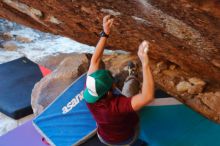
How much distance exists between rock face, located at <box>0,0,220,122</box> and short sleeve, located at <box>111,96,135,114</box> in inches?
19.3

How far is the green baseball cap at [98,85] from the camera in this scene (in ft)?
7.26

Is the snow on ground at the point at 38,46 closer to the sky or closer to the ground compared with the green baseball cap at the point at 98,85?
closer to the ground

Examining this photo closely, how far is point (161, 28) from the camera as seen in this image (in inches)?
86.8

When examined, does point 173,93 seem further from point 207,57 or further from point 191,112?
point 207,57

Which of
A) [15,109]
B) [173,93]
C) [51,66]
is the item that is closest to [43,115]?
[15,109]

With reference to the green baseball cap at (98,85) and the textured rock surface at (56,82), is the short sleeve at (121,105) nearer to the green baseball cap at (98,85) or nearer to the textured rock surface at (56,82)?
the green baseball cap at (98,85)

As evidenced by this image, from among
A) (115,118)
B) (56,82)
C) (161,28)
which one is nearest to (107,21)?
(161,28)

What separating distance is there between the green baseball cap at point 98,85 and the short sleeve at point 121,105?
0.32 feet

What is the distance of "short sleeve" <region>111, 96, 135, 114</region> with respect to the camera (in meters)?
2.21

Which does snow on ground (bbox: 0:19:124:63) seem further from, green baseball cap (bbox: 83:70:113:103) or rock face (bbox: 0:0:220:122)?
green baseball cap (bbox: 83:70:113:103)

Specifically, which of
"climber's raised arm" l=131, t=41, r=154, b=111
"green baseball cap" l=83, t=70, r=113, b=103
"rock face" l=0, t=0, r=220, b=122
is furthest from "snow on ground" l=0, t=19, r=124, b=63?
"climber's raised arm" l=131, t=41, r=154, b=111

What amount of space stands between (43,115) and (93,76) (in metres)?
1.30

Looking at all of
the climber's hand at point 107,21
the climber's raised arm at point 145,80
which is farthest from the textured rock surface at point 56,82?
the climber's raised arm at point 145,80

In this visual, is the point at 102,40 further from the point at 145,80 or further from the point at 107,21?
the point at 145,80
